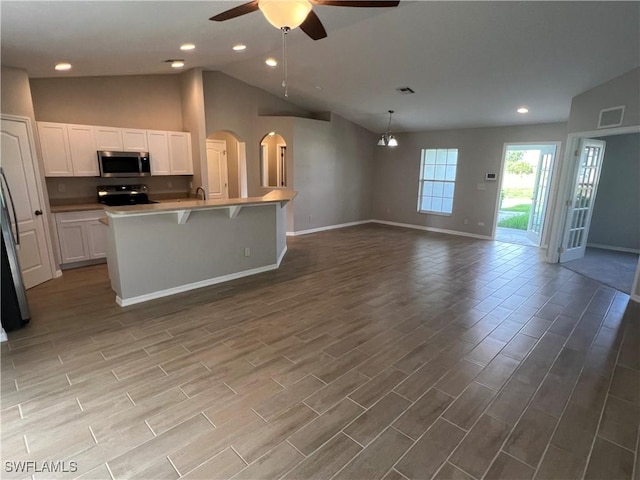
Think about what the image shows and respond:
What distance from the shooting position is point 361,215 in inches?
369

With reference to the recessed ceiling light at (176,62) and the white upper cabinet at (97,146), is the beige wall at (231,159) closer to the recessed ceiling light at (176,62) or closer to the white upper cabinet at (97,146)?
the white upper cabinet at (97,146)

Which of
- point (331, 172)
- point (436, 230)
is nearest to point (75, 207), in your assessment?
point (331, 172)

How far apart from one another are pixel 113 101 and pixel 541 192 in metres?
8.38

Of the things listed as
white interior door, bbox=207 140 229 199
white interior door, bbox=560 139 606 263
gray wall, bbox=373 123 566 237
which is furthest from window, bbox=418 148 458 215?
white interior door, bbox=207 140 229 199

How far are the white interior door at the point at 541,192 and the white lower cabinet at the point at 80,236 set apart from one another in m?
8.14

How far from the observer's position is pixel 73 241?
15.7 feet

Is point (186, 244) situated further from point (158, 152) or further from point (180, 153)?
point (180, 153)

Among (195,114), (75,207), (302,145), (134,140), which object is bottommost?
(75,207)

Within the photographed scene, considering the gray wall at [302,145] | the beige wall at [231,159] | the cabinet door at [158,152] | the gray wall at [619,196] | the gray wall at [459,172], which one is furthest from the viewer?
the beige wall at [231,159]

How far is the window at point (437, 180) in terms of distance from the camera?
8.09 metres

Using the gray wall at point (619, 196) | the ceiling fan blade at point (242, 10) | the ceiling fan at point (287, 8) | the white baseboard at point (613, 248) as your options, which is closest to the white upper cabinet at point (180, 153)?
the ceiling fan blade at point (242, 10)

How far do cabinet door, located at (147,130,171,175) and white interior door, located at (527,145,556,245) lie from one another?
7391 millimetres

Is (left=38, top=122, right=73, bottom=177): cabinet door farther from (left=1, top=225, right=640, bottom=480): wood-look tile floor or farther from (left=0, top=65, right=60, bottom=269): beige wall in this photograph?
(left=1, top=225, right=640, bottom=480): wood-look tile floor

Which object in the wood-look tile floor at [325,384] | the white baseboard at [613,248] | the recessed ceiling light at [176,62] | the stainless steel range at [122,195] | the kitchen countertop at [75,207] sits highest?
the recessed ceiling light at [176,62]
